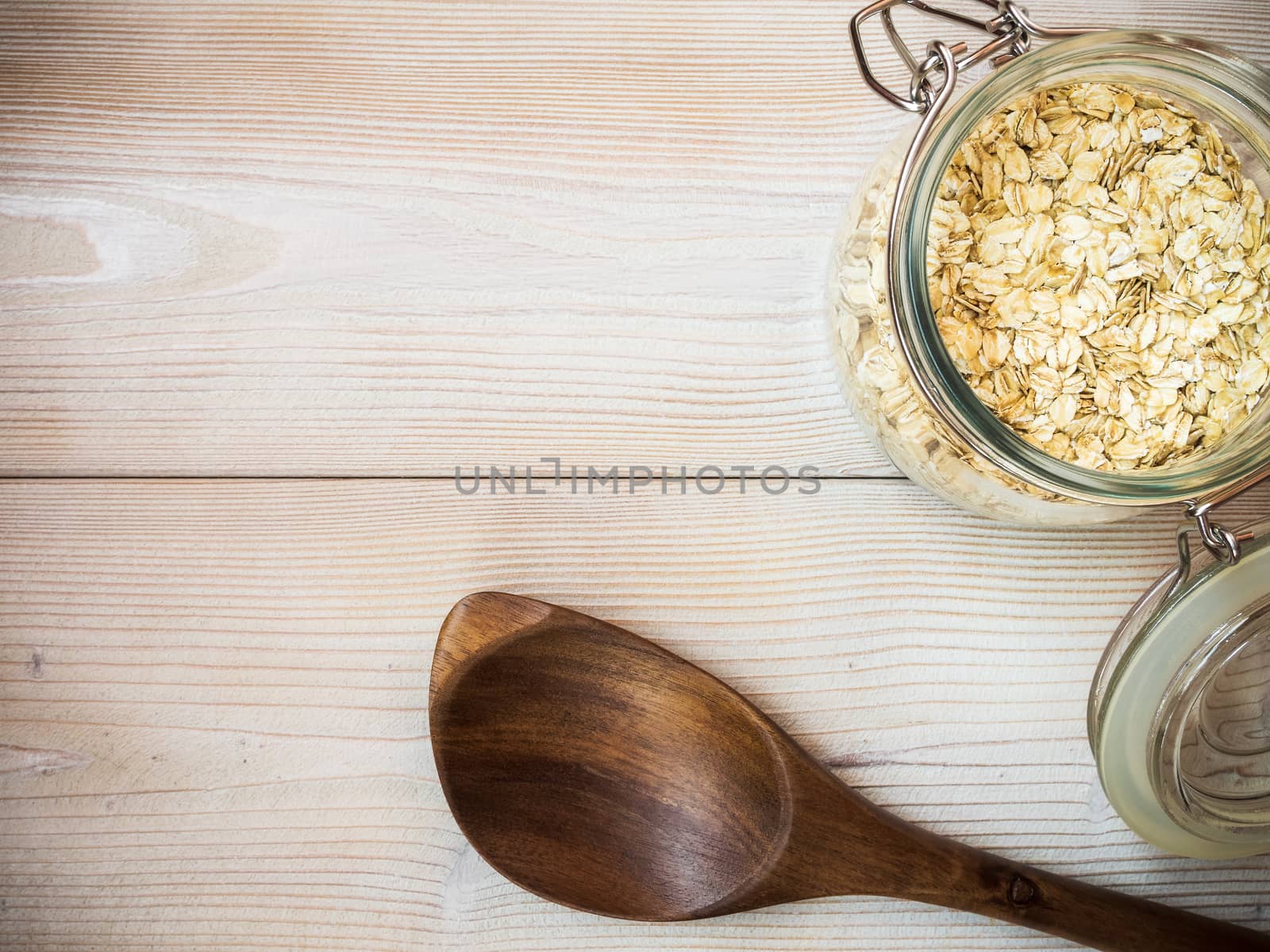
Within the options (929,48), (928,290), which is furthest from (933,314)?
(929,48)

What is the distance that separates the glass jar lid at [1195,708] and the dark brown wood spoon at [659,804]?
0.07 meters

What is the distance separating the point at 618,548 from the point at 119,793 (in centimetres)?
33

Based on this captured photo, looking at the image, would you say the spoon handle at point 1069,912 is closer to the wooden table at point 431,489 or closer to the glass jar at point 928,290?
the wooden table at point 431,489

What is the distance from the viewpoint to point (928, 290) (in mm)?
357

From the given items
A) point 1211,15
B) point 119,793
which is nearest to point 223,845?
point 119,793

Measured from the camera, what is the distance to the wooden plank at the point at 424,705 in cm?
48

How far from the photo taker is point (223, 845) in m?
0.49

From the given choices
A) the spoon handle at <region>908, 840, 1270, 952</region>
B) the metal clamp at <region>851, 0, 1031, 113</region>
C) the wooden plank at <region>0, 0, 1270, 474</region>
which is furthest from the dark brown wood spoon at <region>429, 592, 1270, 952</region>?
the metal clamp at <region>851, 0, 1031, 113</region>

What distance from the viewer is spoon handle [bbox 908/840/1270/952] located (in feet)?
1.46

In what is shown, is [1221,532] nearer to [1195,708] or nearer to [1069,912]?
[1195,708]

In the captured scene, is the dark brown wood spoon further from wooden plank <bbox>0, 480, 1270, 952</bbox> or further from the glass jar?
the glass jar

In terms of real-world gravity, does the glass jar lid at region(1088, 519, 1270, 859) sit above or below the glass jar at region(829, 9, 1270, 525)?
below

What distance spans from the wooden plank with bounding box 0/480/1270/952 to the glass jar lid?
0.06m

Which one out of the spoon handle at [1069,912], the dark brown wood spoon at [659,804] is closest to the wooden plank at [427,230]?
the dark brown wood spoon at [659,804]
